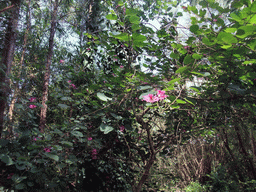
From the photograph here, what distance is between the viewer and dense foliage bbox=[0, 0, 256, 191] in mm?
931

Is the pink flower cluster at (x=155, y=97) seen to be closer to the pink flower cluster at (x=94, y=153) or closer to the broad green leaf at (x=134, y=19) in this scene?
the broad green leaf at (x=134, y=19)

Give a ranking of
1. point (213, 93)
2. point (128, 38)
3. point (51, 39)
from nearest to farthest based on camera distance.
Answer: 1. point (128, 38)
2. point (213, 93)
3. point (51, 39)

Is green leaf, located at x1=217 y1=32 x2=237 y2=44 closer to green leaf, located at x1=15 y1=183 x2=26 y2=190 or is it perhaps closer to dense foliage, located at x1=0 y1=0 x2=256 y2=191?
dense foliage, located at x1=0 y1=0 x2=256 y2=191

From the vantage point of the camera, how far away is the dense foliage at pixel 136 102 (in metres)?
0.93

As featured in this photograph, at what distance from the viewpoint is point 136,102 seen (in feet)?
4.52

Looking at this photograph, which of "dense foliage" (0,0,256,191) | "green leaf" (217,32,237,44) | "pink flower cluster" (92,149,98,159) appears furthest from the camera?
"pink flower cluster" (92,149,98,159)

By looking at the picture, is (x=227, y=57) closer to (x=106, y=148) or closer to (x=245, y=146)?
(x=106, y=148)

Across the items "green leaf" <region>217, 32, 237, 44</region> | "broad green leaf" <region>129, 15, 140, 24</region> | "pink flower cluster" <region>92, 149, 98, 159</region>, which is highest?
"broad green leaf" <region>129, 15, 140, 24</region>

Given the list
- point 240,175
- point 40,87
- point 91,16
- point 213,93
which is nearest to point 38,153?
point 213,93

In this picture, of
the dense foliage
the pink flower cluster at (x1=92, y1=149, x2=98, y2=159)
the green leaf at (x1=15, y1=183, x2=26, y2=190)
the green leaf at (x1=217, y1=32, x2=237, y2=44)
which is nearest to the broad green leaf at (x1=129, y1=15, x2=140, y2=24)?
the dense foliage

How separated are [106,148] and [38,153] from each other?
2.38ft

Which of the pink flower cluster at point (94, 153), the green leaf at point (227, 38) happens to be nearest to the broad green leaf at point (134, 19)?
the green leaf at point (227, 38)

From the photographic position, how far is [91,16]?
2.36 meters

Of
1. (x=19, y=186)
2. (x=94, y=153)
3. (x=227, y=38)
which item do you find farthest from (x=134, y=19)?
(x=94, y=153)
